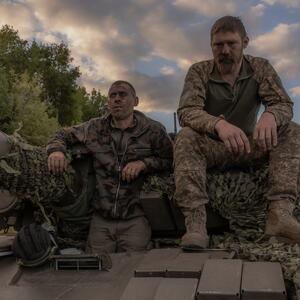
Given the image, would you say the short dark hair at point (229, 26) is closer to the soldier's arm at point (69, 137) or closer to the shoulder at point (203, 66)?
→ the shoulder at point (203, 66)

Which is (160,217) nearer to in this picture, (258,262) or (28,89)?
(258,262)

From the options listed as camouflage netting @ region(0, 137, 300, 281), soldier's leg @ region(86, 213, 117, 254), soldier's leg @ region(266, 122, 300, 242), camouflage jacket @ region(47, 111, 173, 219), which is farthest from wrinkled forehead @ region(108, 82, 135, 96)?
soldier's leg @ region(266, 122, 300, 242)

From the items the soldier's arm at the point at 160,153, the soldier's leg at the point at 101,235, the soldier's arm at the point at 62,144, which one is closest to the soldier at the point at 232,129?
the soldier's arm at the point at 160,153

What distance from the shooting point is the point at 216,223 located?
508 cm

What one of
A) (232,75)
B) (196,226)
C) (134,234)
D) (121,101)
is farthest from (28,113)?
(196,226)

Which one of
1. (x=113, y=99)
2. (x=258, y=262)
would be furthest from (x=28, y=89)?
(x=258, y=262)

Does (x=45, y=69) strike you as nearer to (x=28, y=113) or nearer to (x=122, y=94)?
(x=28, y=113)

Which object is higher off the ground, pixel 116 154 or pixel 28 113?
pixel 28 113

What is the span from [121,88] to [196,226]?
79.5 inches

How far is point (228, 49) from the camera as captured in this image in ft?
16.6

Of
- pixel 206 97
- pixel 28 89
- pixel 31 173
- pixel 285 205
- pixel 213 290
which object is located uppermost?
pixel 28 89

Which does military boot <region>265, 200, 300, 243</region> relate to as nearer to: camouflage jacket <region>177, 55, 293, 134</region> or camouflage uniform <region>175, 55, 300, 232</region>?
camouflage uniform <region>175, 55, 300, 232</region>

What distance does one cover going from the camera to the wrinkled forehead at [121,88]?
613cm

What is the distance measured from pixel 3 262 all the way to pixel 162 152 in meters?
1.83
